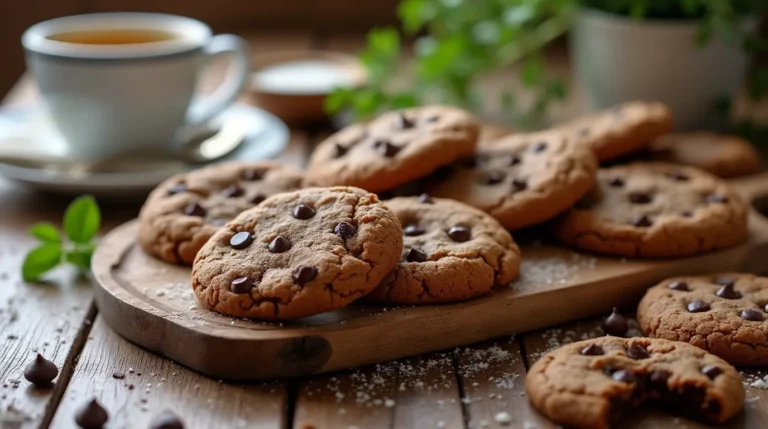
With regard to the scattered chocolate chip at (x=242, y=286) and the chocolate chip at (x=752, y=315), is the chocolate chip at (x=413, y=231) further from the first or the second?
the chocolate chip at (x=752, y=315)

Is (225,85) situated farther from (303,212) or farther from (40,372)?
(40,372)

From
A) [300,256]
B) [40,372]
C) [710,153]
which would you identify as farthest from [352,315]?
[710,153]

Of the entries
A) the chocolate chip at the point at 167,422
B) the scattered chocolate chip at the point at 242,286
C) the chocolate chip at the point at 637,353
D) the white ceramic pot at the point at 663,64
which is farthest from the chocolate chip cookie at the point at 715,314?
the white ceramic pot at the point at 663,64

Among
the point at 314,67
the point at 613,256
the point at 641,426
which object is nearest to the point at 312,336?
the point at 641,426

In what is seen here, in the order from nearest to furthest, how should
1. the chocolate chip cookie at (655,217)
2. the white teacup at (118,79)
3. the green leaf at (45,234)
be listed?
the chocolate chip cookie at (655,217) → the green leaf at (45,234) → the white teacup at (118,79)

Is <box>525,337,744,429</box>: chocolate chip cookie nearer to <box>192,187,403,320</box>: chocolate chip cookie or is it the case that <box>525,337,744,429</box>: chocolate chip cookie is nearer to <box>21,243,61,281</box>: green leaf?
<box>192,187,403,320</box>: chocolate chip cookie

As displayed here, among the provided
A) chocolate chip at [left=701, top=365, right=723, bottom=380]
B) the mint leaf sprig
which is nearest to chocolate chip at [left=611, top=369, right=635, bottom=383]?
chocolate chip at [left=701, top=365, right=723, bottom=380]
